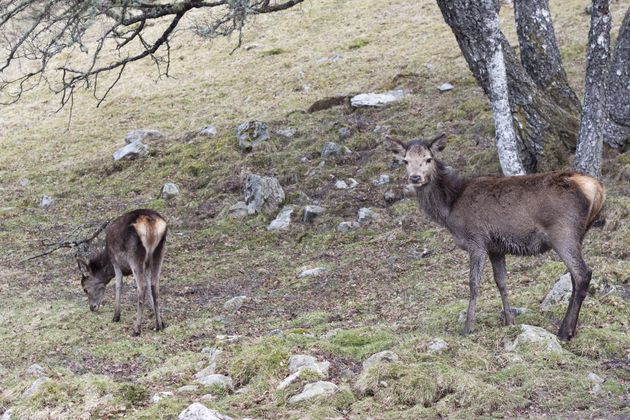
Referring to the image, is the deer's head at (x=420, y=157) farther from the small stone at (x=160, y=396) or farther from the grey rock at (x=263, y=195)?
the grey rock at (x=263, y=195)

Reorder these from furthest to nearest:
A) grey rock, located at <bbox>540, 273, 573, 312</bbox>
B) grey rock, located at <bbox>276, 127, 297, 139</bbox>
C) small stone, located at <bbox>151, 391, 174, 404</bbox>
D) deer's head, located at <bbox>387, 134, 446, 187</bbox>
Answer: grey rock, located at <bbox>276, 127, 297, 139</bbox> < deer's head, located at <bbox>387, 134, 446, 187</bbox> < grey rock, located at <bbox>540, 273, 573, 312</bbox> < small stone, located at <bbox>151, 391, 174, 404</bbox>

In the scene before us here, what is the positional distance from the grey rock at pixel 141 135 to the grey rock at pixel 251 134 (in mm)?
4506

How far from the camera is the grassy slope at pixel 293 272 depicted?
270 inches

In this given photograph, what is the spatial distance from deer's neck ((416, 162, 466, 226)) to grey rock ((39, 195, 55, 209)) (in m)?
12.9

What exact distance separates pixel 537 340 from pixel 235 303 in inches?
193

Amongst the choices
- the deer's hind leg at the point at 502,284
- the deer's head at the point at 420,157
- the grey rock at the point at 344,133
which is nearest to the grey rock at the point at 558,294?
the deer's hind leg at the point at 502,284

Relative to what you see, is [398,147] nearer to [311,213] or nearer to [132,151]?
[311,213]

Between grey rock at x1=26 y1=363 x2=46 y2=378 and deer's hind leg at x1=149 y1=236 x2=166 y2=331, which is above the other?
grey rock at x1=26 y1=363 x2=46 y2=378

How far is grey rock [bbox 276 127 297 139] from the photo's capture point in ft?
65.6

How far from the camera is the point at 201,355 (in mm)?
8508

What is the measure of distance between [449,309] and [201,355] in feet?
9.86

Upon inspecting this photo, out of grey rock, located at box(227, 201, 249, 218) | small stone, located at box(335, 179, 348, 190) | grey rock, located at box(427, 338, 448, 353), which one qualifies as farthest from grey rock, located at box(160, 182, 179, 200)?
grey rock, located at box(427, 338, 448, 353)

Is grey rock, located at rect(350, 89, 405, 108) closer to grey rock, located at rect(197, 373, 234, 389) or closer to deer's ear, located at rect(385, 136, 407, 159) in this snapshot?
deer's ear, located at rect(385, 136, 407, 159)

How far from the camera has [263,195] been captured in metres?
15.8
